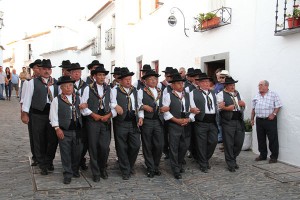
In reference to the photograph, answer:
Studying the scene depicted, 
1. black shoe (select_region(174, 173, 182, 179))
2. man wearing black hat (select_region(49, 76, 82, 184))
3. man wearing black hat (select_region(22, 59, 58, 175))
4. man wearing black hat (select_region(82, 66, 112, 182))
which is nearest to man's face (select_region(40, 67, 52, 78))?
man wearing black hat (select_region(22, 59, 58, 175))

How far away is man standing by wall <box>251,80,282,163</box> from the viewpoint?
23.5 ft

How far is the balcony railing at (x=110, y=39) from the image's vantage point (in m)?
18.8

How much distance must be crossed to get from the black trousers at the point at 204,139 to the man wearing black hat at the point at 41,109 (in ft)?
7.64

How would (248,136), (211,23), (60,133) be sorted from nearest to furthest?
(60,133) < (248,136) < (211,23)

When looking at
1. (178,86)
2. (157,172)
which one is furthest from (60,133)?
(178,86)

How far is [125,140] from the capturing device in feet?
20.0

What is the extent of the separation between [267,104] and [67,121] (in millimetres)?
3653

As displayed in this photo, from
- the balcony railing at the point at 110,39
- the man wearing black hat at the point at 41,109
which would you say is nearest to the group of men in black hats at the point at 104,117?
the man wearing black hat at the point at 41,109

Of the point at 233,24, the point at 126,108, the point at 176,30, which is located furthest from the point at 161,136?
the point at 176,30

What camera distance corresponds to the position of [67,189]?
5383mm

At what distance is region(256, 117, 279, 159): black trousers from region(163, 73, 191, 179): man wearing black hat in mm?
1748

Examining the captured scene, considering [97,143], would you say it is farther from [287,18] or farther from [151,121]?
[287,18]

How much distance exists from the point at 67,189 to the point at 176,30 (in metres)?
7.21

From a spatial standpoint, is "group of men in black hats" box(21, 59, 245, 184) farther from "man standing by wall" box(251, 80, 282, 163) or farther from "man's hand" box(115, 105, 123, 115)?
"man standing by wall" box(251, 80, 282, 163)
